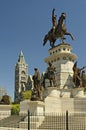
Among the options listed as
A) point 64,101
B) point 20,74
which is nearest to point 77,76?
point 64,101

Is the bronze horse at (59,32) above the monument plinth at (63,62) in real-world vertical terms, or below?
above

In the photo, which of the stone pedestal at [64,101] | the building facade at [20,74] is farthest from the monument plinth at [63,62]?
the building facade at [20,74]

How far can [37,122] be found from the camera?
23.5 meters

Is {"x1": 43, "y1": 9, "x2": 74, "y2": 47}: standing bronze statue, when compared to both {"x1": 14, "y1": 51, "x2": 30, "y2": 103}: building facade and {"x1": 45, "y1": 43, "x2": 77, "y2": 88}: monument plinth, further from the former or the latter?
{"x1": 14, "y1": 51, "x2": 30, "y2": 103}: building facade

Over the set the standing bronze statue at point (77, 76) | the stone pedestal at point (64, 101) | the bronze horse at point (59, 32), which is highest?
the bronze horse at point (59, 32)

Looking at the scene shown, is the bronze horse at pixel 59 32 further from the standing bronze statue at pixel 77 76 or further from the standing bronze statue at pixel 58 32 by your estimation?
the standing bronze statue at pixel 77 76

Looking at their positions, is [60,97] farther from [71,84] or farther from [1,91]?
[1,91]

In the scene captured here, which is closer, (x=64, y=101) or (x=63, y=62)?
(x=64, y=101)

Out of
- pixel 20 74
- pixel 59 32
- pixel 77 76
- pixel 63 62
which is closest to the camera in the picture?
pixel 77 76

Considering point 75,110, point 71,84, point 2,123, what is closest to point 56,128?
point 2,123

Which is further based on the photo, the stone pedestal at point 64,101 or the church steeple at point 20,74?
the church steeple at point 20,74

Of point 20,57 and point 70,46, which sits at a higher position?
point 20,57

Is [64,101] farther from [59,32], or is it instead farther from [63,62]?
[59,32]

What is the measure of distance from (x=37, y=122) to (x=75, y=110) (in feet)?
26.9
